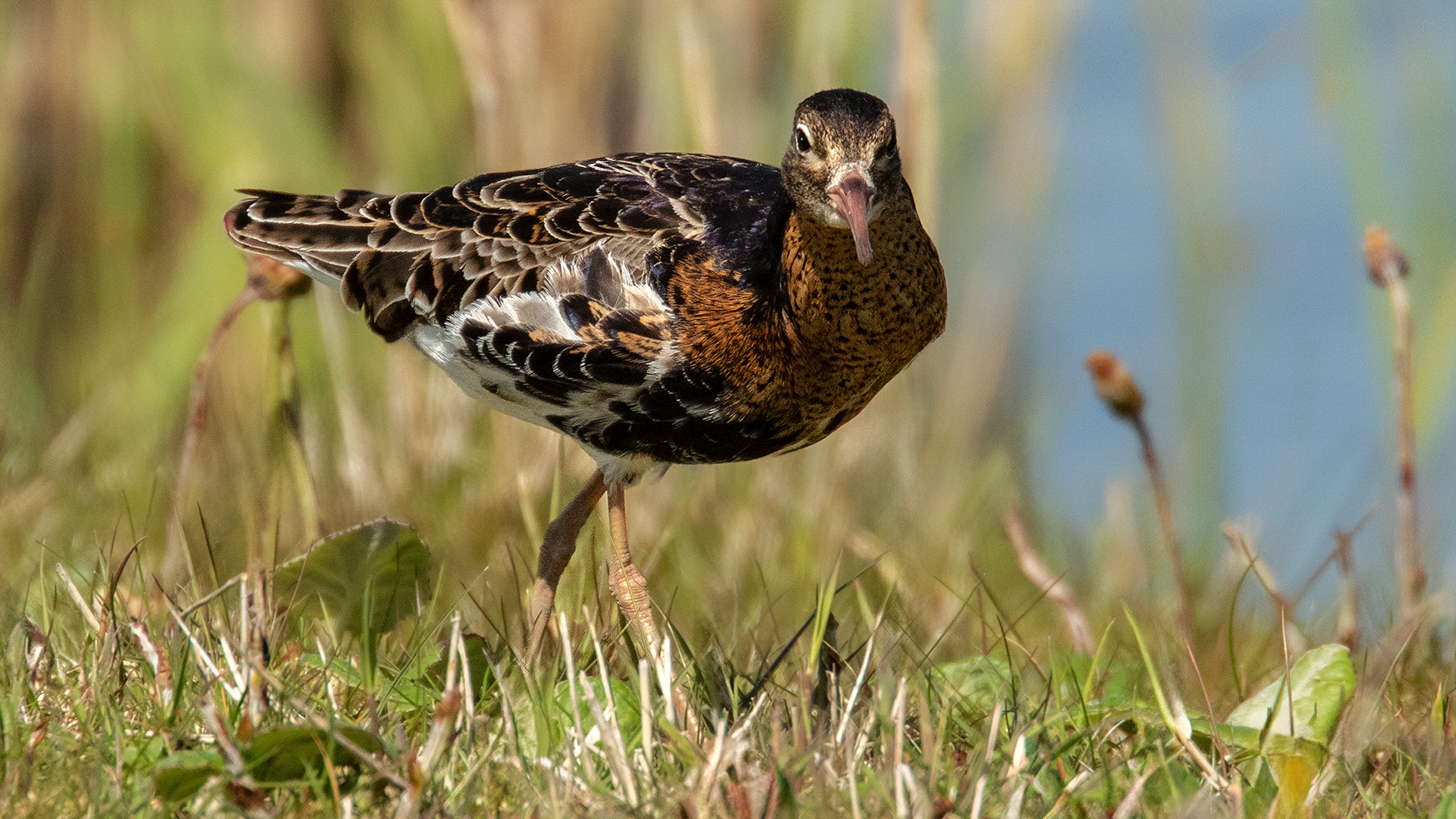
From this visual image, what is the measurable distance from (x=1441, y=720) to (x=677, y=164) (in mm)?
2205

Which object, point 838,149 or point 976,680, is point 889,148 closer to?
point 838,149

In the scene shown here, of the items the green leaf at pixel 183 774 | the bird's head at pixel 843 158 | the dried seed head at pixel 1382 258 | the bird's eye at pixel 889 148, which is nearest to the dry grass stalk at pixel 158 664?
the green leaf at pixel 183 774

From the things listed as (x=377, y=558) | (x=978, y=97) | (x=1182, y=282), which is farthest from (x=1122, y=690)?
(x=978, y=97)

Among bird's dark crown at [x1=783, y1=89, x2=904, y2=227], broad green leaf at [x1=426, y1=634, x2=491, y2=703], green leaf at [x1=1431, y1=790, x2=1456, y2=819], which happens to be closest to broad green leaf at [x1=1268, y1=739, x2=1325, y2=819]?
green leaf at [x1=1431, y1=790, x2=1456, y2=819]

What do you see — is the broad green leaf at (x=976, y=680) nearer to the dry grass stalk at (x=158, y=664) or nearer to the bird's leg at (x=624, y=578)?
the bird's leg at (x=624, y=578)

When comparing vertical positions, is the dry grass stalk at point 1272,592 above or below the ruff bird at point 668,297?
below

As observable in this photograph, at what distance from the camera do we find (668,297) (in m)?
3.66

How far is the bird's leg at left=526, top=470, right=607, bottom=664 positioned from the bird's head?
1088mm

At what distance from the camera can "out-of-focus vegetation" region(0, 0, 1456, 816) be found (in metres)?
2.75

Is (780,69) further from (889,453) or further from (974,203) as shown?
(889,453)

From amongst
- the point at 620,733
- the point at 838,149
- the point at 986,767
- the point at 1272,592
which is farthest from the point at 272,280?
the point at 1272,592

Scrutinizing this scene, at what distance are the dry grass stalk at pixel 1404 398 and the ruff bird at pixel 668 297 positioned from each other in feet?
3.61

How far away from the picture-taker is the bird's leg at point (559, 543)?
13.3 ft

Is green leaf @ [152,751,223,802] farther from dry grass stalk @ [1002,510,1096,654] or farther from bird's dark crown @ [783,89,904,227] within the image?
dry grass stalk @ [1002,510,1096,654]
